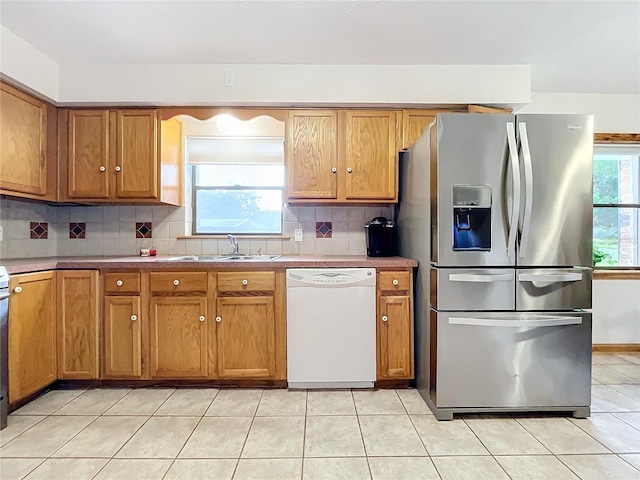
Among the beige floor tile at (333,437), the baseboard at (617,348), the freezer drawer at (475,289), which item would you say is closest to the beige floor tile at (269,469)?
the beige floor tile at (333,437)

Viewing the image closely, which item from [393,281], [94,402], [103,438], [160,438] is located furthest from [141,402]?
[393,281]

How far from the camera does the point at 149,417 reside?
209 centimetres

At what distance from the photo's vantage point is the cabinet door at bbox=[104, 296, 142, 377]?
245cm

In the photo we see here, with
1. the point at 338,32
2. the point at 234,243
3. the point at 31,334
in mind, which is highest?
the point at 338,32

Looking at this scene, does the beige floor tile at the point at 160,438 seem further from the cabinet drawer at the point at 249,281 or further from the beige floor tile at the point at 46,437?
the cabinet drawer at the point at 249,281

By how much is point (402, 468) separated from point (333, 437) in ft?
1.32

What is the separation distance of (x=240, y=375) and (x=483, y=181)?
79.8 inches

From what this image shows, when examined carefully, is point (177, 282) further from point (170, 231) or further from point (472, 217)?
point (472, 217)

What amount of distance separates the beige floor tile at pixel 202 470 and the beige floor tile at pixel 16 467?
0.66 meters

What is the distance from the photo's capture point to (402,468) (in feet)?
5.35

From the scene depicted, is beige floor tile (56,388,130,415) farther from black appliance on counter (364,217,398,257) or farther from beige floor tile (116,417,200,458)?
black appliance on counter (364,217,398,257)

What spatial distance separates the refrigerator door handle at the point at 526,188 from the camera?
6.53ft

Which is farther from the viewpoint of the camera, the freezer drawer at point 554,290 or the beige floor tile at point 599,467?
the freezer drawer at point 554,290

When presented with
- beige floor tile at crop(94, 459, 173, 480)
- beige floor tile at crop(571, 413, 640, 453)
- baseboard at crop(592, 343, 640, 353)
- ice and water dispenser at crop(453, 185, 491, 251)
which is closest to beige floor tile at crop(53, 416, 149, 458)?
beige floor tile at crop(94, 459, 173, 480)
